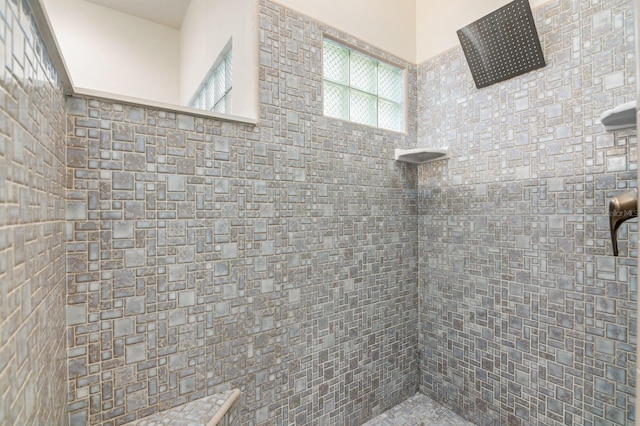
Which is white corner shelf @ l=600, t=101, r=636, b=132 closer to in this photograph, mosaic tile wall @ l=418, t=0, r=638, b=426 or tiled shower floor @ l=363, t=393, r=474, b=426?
mosaic tile wall @ l=418, t=0, r=638, b=426

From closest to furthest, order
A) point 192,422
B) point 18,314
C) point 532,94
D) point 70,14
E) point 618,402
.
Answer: point 18,314 → point 192,422 → point 618,402 → point 532,94 → point 70,14

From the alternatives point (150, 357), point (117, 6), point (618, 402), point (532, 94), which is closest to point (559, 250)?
point (618, 402)

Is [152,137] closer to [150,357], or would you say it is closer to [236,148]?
[236,148]

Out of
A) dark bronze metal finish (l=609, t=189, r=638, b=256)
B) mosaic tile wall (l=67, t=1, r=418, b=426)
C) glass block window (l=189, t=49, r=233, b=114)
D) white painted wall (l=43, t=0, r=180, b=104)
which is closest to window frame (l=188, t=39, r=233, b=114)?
glass block window (l=189, t=49, r=233, b=114)

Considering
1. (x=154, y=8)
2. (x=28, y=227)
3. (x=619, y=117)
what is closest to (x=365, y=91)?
(x=619, y=117)

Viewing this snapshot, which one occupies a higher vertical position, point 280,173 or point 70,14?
point 70,14

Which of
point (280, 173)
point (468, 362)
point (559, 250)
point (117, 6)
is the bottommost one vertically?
point (468, 362)

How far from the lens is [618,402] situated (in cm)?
111

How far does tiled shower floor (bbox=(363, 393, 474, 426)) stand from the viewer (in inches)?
61.2

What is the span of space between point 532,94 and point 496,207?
0.57m

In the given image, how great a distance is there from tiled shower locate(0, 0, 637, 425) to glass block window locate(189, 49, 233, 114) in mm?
452

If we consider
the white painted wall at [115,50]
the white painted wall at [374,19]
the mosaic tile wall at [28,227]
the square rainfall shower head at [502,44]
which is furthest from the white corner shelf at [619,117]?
the white painted wall at [115,50]

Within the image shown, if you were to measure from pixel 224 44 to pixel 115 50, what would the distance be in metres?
1.53

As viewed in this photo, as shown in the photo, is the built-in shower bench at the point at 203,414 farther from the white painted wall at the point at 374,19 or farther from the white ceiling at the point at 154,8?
the white ceiling at the point at 154,8
